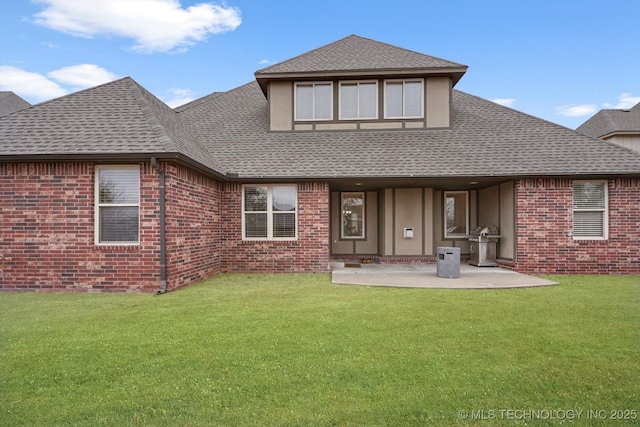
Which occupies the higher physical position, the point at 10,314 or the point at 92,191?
the point at 92,191

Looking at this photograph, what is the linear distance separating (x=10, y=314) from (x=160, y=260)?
2618 mm

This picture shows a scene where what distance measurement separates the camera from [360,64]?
40.4ft

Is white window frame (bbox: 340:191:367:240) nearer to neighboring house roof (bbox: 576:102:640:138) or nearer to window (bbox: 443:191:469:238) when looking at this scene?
window (bbox: 443:191:469:238)

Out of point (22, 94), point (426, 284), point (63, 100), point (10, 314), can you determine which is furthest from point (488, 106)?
point (22, 94)

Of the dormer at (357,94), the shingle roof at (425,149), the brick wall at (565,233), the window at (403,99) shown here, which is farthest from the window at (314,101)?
the brick wall at (565,233)

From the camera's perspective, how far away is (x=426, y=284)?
8266 mm

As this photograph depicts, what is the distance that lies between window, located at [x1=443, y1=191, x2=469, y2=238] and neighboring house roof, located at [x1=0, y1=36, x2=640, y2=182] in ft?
7.87

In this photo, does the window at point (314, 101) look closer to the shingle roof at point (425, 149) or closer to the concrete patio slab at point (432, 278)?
the shingle roof at point (425, 149)

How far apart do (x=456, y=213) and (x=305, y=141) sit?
254 inches

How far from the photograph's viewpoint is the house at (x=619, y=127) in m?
23.0

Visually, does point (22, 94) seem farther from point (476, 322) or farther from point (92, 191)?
point (476, 322)

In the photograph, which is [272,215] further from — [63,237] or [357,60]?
[357,60]

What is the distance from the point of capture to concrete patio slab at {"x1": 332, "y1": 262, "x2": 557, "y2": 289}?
816 cm

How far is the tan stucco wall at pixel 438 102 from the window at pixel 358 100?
1.90 m
